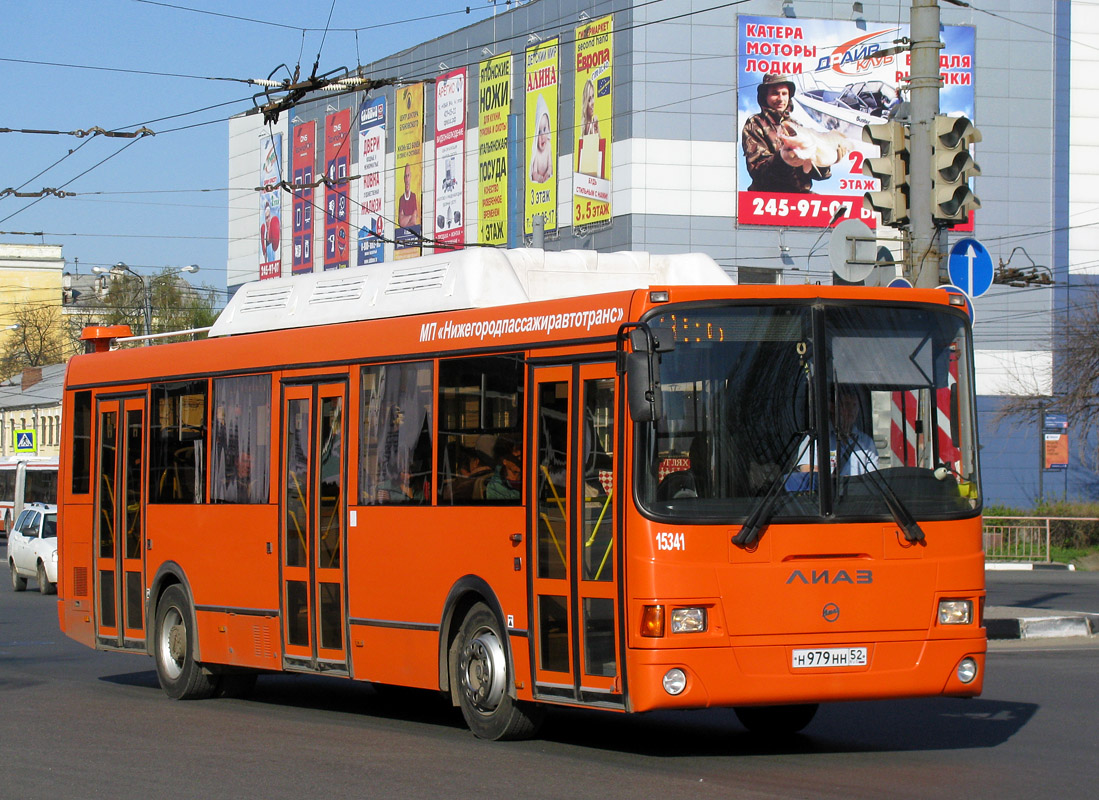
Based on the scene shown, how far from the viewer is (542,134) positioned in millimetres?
51688

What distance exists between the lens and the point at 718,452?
29.3 ft

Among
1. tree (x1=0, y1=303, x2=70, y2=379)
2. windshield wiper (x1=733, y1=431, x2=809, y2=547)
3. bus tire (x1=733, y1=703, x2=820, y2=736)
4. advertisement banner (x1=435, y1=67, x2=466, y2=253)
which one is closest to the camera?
windshield wiper (x1=733, y1=431, x2=809, y2=547)

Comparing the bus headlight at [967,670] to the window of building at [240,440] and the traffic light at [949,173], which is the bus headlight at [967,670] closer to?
the window of building at [240,440]

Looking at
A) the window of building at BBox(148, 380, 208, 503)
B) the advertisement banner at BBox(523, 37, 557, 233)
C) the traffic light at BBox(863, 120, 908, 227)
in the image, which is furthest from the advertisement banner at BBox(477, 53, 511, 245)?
the window of building at BBox(148, 380, 208, 503)

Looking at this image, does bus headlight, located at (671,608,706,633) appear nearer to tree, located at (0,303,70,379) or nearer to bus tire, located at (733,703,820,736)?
bus tire, located at (733,703,820,736)

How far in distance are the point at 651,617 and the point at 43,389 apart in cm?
6974

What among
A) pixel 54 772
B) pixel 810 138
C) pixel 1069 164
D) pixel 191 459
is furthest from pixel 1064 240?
pixel 54 772

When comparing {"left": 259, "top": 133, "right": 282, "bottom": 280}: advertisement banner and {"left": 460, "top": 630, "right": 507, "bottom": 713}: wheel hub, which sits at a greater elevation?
{"left": 259, "top": 133, "right": 282, "bottom": 280}: advertisement banner

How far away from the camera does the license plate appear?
8938 millimetres

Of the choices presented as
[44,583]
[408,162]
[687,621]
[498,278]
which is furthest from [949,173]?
[408,162]

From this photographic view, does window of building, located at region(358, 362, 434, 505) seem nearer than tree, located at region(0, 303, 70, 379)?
Yes

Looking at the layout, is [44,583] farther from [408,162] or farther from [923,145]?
[408,162]

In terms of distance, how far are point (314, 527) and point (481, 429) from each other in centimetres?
220

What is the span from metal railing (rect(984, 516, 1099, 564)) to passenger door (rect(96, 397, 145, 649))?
81.8ft
